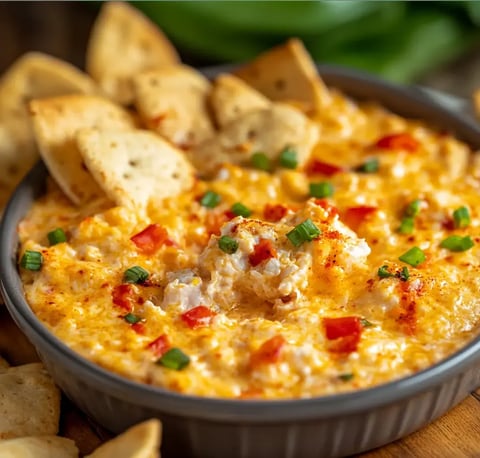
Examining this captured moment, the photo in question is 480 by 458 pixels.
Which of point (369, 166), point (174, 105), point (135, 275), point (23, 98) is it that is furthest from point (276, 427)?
point (23, 98)

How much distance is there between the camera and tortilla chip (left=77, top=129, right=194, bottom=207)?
4.72m

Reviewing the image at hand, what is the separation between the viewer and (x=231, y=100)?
551cm

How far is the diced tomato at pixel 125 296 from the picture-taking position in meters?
4.09

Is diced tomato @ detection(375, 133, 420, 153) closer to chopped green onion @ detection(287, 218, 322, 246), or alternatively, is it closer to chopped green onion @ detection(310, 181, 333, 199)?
chopped green onion @ detection(310, 181, 333, 199)

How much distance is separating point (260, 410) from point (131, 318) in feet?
2.57

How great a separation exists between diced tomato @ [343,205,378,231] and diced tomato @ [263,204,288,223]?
30 cm

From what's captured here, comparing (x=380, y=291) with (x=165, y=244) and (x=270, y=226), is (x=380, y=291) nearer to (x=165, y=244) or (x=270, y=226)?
(x=270, y=226)

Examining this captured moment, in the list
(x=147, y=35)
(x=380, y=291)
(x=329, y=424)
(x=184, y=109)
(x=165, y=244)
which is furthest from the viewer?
(x=147, y=35)

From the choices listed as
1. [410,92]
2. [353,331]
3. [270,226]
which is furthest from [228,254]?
[410,92]

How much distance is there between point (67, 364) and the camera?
3.80 meters

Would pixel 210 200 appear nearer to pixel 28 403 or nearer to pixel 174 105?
pixel 174 105

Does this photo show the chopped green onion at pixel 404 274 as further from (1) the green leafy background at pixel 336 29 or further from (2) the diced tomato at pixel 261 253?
(1) the green leafy background at pixel 336 29

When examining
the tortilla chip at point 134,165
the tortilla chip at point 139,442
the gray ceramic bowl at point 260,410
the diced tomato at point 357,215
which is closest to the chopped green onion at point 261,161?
the tortilla chip at point 134,165

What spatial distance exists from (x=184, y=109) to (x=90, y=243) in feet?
4.34
